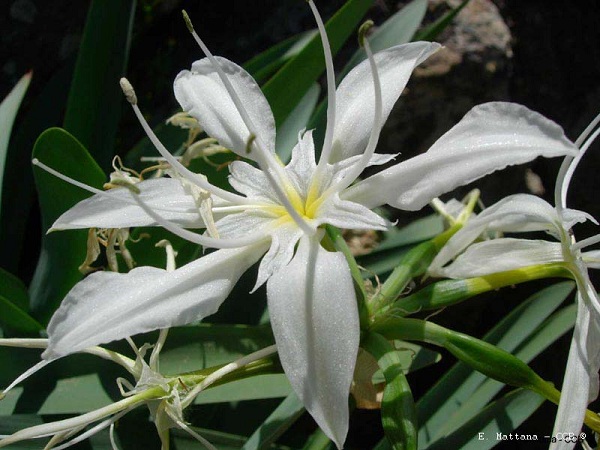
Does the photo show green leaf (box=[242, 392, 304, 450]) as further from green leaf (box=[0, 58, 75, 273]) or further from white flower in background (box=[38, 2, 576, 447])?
green leaf (box=[0, 58, 75, 273])

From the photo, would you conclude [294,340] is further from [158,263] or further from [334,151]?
[158,263]

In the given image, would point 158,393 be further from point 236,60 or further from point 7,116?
point 236,60

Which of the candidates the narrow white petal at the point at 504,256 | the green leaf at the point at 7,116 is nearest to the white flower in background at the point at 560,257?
the narrow white petal at the point at 504,256

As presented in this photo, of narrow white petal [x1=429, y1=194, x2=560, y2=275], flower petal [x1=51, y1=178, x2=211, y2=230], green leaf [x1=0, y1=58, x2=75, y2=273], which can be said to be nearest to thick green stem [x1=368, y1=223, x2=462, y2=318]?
narrow white petal [x1=429, y1=194, x2=560, y2=275]

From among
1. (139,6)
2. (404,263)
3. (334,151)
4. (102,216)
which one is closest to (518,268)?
(404,263)

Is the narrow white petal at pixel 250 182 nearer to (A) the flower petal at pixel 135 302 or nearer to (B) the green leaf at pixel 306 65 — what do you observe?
(A) the flower petal at pixel 135 302
